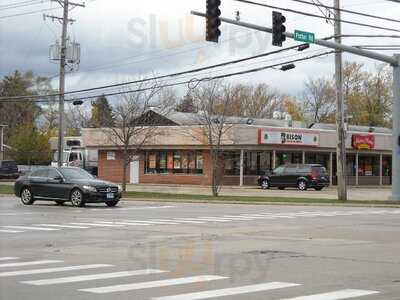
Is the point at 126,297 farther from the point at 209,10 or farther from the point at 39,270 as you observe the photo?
the point at 209,10

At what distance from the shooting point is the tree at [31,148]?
76.7 m

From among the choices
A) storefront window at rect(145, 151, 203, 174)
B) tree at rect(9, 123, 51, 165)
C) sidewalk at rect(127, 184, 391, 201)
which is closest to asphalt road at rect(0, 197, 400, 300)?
sidewalk at rect(127, 184, 391, 201)

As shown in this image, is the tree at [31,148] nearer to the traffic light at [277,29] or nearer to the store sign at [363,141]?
the store sign at [363,141]

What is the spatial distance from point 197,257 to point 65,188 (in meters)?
16.1

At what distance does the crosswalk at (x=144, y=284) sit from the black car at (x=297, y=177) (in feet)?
128

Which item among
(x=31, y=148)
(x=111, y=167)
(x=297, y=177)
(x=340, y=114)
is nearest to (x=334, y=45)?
(x=340, y=114)

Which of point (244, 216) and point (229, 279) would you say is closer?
point (229, 279)

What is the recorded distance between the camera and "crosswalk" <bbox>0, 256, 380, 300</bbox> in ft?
30.1

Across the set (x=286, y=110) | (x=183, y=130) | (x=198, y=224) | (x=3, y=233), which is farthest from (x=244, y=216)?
(x=286, y=110)

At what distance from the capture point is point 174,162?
189 ft

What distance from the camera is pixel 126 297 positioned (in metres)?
8.91

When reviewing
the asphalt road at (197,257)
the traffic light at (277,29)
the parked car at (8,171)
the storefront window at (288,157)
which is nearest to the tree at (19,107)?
the parked car at (8,171)

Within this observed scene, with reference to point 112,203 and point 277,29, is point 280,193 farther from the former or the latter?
point 277,29

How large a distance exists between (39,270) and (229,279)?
117 inches
